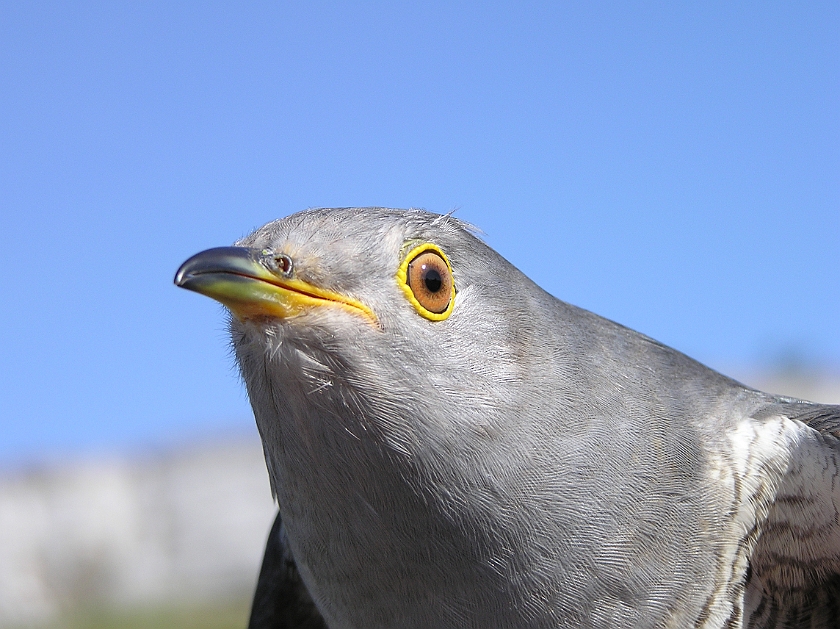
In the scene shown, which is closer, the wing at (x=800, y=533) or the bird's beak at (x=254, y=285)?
the bird's beak at (x=254, y=285)

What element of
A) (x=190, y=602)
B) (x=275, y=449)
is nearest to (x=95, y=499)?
(x=190, y=602)

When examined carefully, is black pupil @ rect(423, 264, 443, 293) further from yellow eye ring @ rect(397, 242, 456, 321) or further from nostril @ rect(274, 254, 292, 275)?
nostril @ rect(274, 254, 292, 275)

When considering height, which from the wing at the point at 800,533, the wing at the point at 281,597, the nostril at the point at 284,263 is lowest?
the wing at the point at 281,597

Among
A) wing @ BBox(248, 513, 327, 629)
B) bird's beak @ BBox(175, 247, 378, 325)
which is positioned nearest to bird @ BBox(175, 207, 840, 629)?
bird's beak @ BBox(175, 247, 378, 325)

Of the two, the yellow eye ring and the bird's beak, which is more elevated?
the yellow eye ring

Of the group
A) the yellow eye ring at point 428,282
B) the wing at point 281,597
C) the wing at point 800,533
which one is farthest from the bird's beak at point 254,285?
the wing at point 281,597

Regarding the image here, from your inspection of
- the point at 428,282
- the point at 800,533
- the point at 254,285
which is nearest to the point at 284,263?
the point at 254,285

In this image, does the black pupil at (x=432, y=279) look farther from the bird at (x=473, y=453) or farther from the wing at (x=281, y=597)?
the wing at (x=281, y=597)
